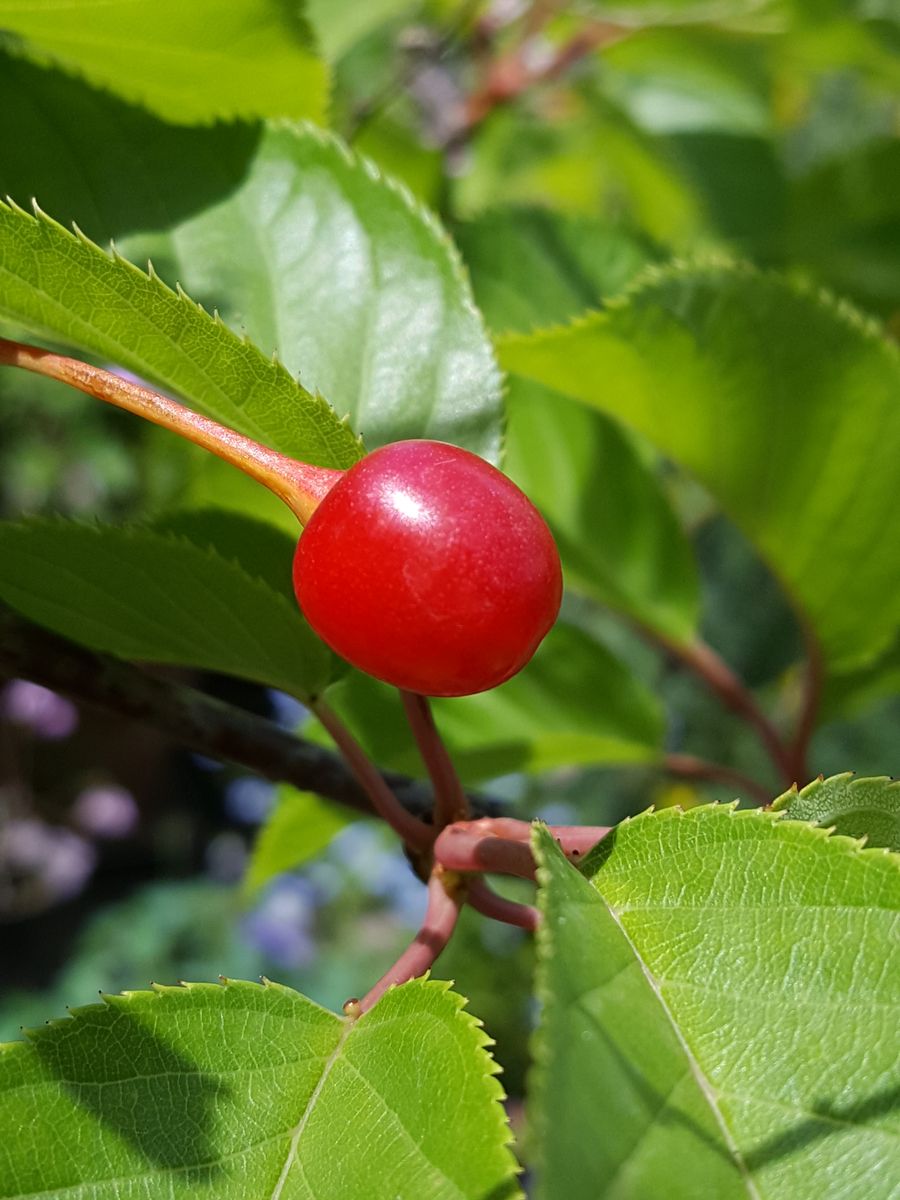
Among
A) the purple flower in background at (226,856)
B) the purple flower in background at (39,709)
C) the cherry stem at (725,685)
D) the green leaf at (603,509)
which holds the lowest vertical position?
the purple flower in background at (226,856)

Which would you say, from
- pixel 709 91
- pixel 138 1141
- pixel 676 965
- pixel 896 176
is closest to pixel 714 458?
pixel 676 965

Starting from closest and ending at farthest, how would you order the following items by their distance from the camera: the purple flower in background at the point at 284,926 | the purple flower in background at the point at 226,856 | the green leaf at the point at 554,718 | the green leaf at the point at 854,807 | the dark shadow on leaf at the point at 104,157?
1. the green leaf at the point at 854,807
2. the dark shadow on leaf at the point at 104,157
3. the green leaf at the point at 554,718
4. the purple flower in background at the point at 284,926
5. the purple flower in background at the point at 226,856

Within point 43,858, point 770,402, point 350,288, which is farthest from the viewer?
point 43,858

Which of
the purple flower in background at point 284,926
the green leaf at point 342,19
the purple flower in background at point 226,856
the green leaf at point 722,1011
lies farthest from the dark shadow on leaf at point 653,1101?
the purple flower in background at point 226,856

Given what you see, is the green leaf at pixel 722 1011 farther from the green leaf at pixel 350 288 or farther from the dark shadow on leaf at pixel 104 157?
the dark shadow on leaf at pixel 104 157

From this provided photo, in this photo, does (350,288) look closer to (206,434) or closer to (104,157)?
(104,157)

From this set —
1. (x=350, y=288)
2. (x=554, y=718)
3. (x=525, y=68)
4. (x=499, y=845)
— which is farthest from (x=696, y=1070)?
(x=525, y=68)

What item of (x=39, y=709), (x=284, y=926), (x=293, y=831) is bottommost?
(x=284, y=926)
